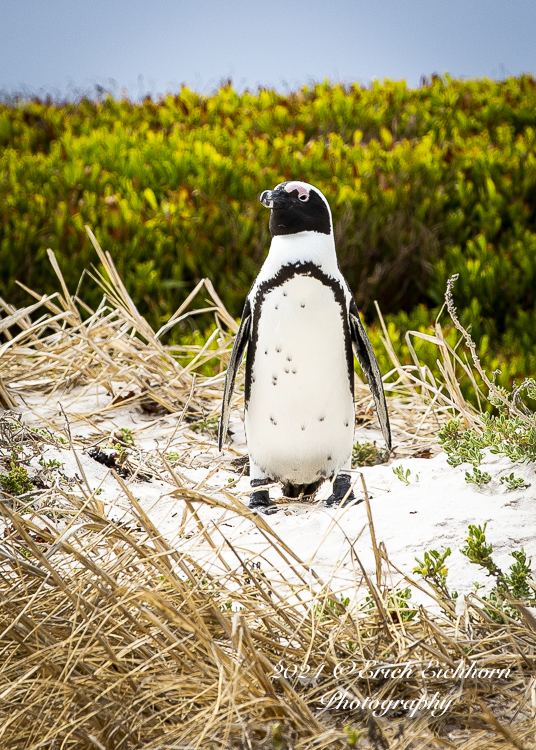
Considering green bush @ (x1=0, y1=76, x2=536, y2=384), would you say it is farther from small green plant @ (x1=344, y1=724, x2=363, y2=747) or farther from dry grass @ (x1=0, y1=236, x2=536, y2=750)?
small green plant @ (x1=344, y1=724, x2=363, y2=747)

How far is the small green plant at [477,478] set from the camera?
2.77 metres

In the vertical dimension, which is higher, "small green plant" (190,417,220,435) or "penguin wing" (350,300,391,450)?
"penguin wing" (350,300,391,450)

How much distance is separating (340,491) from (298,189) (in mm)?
1284

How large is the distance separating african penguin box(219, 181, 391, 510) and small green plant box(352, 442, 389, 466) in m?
0.69

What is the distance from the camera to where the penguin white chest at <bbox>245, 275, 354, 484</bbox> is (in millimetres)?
3012

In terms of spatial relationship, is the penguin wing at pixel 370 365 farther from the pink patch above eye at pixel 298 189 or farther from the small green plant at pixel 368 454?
the small green plant at pixel 368 454

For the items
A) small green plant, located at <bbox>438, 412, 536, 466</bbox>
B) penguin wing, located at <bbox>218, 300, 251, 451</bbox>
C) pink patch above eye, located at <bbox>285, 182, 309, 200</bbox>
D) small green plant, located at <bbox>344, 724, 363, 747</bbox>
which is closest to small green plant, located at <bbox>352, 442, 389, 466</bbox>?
small green plant, located at <bbox>438, 412, 536, 466</bbox>

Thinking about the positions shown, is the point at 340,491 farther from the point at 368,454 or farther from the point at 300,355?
the point at 368,454

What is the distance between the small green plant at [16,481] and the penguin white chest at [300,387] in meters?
0.96

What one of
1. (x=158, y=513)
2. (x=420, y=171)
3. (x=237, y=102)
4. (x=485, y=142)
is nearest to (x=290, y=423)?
(x=158, y=513)

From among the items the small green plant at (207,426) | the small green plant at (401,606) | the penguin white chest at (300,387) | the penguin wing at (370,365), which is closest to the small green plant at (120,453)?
the penguin white chest at (300,387)

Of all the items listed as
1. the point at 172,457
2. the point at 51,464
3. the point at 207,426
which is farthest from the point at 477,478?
the point at 207,426

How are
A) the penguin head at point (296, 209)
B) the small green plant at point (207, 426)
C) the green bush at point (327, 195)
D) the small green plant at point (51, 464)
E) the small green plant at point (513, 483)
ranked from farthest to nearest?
the green bush at point (327, 195)
the small green plant at point (207, 426)
the small green plant at point (51, 464)
the penguin head at point (296, 209)
the small green plant at point (513, 483)

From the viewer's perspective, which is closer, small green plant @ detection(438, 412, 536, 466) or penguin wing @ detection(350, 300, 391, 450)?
small green plant @ detection(438, 412, 536, 466)
